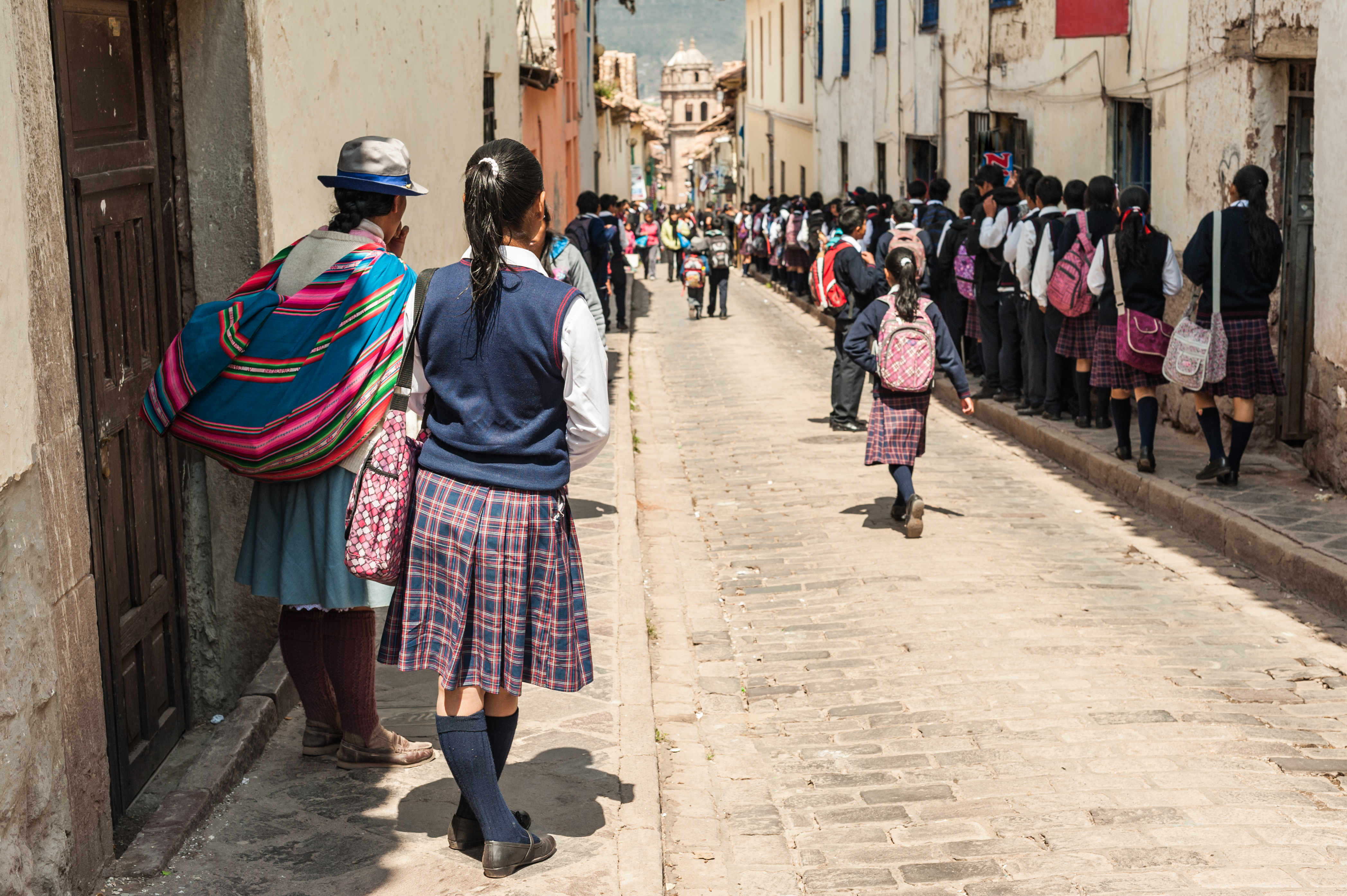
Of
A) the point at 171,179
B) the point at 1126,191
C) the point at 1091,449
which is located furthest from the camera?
the point at 1091,449

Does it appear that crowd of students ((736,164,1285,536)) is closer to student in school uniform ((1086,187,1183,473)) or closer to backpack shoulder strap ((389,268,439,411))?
student in school uniform ((1086,187,1183,473))

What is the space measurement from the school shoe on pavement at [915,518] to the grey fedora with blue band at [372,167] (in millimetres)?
4423

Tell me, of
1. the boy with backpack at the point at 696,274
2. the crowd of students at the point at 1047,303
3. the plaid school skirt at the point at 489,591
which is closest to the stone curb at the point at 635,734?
the plaid school skirt at the point at 489,591

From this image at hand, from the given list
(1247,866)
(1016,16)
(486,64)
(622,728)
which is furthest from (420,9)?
(1016,16)

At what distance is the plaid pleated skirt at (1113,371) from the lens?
8906mm

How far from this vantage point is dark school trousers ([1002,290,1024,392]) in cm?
1171

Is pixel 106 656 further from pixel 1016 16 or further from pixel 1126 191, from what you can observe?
pixel 1016 16

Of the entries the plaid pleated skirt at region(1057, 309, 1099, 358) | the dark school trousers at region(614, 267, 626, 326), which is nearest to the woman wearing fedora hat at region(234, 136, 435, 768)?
the plaid pleated skirt at region(1057, 309, 1099, 358)

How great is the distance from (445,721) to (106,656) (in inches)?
42.6

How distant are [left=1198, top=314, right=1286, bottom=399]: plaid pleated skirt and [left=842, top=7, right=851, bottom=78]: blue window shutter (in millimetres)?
18505

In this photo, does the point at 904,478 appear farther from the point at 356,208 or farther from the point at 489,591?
the point at 489,591

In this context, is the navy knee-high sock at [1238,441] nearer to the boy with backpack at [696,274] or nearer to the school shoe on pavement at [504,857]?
the school shoe on pavement at [504,857]

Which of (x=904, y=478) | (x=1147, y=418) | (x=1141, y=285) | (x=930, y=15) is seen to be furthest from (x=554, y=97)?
(x=904, y=478)

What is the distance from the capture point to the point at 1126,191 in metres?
8.91
